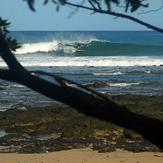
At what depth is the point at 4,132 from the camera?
543 inches

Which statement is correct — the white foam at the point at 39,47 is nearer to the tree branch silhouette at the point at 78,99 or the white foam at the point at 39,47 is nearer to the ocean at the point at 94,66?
the ocean at the point at 94,66

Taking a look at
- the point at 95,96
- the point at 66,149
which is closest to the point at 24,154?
the point at 66,149

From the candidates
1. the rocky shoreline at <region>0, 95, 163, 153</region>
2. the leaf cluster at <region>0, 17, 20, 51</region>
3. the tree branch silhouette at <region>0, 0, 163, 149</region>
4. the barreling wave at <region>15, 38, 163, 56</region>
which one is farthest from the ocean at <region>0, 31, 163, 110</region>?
the rocky shoreline at <region>0, 95, 163, 153</region>

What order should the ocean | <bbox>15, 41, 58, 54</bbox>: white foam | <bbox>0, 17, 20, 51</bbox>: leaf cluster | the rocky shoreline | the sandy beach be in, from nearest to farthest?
<bbox>0, 17, 20, 51</bbox>: leaf cluster < the sandy beach < the rocky shoreline < the ocean < <bbox>15, 41, 58, 54</bbox>: white foam

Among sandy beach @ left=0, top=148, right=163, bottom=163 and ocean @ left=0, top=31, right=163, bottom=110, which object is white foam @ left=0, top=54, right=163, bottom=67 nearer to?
ocean @ left=0, top=31, right=163, bottom=110

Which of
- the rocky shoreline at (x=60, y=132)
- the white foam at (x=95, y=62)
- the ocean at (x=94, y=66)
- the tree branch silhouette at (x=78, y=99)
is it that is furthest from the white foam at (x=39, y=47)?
the tree branch silhouette at (x=78, y=99)

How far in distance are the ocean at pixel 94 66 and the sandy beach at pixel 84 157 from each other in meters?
1.94

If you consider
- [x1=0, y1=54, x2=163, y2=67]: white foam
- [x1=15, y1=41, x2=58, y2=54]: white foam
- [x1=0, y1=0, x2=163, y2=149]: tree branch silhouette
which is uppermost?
[x1=0, y1=0, x2=163, y2=149]: tree branch silhouette

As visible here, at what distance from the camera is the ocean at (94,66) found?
22.2 m

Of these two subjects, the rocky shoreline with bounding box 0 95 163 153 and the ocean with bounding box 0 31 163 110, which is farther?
the ocean with bounding box 0 31 163 110

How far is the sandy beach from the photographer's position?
10.6 m

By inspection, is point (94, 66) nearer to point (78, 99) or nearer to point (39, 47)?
point (39, 47)

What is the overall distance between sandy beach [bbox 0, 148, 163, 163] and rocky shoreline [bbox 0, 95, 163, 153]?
1.11ft

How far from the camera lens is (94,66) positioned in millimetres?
42781
